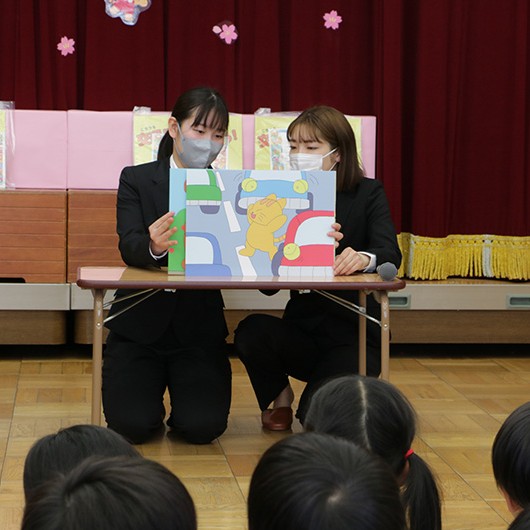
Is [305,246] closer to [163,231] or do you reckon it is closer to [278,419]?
[163,231]

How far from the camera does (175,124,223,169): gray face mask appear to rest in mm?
2928

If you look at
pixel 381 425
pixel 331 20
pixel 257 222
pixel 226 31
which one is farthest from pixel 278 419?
pixel 331 20

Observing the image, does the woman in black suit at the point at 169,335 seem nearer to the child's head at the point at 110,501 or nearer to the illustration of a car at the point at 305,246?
the illustration of a car at the point at 305,246

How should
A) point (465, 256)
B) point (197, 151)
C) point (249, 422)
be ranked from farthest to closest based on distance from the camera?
point (465, 256)
point (249, 422)
point (197, 151)

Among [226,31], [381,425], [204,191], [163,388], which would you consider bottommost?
[163,388]

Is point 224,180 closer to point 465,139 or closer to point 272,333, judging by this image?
point 272,333

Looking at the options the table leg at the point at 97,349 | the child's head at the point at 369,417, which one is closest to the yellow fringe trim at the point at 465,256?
the table leg at the point at 97,349

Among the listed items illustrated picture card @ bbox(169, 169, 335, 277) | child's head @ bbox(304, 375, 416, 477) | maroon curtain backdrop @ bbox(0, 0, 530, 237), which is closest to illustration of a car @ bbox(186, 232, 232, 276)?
illustrated picture card @ bbox(169, 169, 335, 277)

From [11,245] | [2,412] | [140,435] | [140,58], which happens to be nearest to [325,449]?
[140,435]

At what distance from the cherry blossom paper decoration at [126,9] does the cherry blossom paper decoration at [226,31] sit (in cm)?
30

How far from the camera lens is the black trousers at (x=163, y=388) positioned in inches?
115

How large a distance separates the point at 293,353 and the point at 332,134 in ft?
2.16

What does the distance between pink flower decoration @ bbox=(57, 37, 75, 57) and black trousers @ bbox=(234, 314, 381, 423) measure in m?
1.66

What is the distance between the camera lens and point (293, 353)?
308 cm
